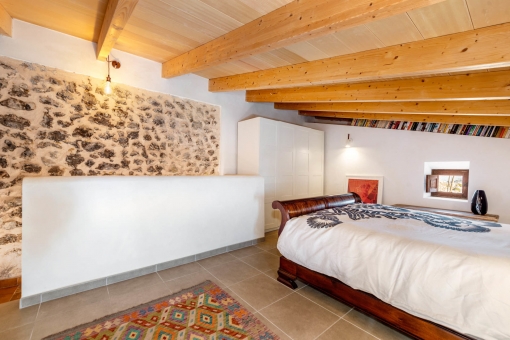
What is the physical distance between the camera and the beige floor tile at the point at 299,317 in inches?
67.2

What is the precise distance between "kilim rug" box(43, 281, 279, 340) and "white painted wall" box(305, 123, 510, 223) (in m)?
→ 3.80

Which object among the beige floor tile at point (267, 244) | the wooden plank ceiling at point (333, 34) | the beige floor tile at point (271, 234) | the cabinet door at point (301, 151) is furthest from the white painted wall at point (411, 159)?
the beige floor tile at point (267, 244)

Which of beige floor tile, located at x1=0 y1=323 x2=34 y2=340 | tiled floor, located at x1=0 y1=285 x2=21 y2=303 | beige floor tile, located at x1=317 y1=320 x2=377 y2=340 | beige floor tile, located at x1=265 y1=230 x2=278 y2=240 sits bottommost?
tiled floor, located at x1=0 y1=285 x2=21 y2=303

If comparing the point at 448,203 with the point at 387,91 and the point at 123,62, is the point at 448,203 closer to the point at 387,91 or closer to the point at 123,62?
the point at 387,91

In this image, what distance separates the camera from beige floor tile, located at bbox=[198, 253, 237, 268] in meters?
2.88

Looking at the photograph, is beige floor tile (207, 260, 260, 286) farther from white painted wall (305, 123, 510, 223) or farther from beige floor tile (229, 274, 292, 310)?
white painted wall (305, 123, 510, 223)

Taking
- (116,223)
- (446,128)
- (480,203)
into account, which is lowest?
(116,223)

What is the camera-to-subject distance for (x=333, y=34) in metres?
1.94

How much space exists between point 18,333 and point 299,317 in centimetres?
221

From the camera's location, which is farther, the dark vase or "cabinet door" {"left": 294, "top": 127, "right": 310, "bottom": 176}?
"cabinet door" {"left": 294, "top": 127, "right": 310, "bottom": 176}

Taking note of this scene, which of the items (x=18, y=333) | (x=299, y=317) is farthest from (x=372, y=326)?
(x=18, y=333)

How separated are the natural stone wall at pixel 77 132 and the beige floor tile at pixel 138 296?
133 cm

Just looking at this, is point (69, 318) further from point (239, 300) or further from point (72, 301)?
point (239, 300)

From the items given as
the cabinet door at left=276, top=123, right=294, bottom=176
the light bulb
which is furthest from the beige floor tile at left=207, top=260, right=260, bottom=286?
the light bulb
